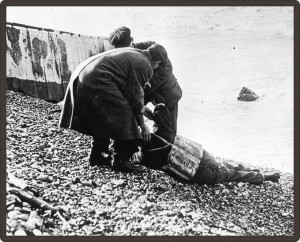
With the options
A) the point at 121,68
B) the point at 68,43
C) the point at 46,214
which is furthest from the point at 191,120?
the point at 46,214

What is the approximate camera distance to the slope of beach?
3389 mm

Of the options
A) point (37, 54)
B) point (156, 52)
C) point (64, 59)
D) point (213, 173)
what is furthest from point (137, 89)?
point (64, 59)

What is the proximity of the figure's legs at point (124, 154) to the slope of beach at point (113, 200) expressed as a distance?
9cm

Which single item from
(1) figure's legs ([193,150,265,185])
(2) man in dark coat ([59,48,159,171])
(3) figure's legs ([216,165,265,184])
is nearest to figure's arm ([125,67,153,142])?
(2) man in dark coat ([59,48,159,171])

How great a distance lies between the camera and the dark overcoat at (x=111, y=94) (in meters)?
4.15

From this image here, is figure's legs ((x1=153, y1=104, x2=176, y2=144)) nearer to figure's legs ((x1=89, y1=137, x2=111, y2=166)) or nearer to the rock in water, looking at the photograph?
figure's legs ((x1=89, y1=137, x2=111, y2=166))

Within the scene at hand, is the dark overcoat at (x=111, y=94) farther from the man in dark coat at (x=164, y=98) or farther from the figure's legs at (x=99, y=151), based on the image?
the man in dark coat at (x=164, y=98)

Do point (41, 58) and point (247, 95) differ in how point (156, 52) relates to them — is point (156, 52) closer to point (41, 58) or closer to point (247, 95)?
point (41, 58)

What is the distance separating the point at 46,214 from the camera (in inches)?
132

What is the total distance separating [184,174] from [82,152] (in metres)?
1.51

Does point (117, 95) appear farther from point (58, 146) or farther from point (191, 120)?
point (191, 120)

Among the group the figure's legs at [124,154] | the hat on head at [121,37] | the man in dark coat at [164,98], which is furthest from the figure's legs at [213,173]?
the hat on head at [121,37]

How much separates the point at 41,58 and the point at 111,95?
461 centimetres
